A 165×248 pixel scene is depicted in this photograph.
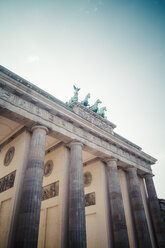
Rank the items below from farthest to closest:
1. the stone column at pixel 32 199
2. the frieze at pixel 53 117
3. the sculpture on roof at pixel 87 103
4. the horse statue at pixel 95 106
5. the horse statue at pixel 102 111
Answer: the horse statue at pixel 102 111 → the horse statue at pixel 95 106 → the sculpture on roof at pixel 87 103 → the frieze at pixel 53 117 → the stone column at pixel 32 199

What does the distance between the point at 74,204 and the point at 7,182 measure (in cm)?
515

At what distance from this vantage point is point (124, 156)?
20922 millimetres

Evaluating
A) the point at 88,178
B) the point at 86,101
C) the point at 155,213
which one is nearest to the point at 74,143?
the point at 88,178

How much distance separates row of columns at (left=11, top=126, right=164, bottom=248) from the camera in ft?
32.2

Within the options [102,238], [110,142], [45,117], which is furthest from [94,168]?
[45,117]

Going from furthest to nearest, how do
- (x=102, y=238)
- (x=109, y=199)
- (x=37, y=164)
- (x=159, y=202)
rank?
(x=159, y=202) < (x=109, y=199) < (x=102, y=238) < (x=37, y=164)

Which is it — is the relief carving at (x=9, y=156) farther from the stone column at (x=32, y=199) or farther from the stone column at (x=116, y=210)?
the stone column at (x=116, y=210)

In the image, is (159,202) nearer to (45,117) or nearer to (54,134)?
(54,134)

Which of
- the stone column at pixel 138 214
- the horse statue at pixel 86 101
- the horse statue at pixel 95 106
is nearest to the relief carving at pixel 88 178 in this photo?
the stone column at pixel 138 214

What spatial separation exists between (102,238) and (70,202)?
5.74m

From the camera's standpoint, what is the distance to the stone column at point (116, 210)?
15.1m

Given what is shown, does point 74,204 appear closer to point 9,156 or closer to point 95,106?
point 9,156

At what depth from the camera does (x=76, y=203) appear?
504 inches

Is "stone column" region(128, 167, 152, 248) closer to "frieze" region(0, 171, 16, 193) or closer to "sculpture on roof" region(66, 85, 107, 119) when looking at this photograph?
"sculpture on roof" region(66, 85, 107, 119)
